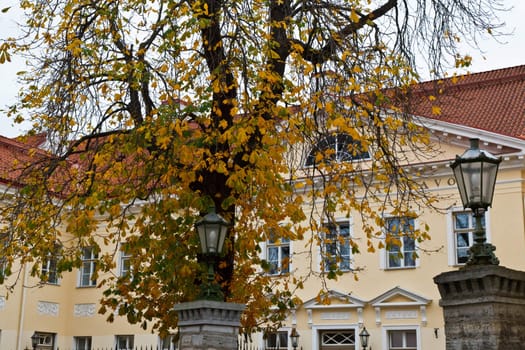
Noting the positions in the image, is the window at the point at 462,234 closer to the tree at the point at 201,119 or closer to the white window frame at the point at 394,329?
the white window frame at the point at 394,329

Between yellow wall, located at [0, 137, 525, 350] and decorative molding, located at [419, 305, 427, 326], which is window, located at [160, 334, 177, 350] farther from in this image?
decorative molding, located at [419, 305, 427, 326]

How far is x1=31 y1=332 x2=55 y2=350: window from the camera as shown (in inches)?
1134

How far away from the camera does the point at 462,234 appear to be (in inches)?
912

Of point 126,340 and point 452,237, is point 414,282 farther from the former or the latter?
point 126,340

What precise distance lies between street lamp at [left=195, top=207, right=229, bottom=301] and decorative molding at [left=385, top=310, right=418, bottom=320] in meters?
13.9

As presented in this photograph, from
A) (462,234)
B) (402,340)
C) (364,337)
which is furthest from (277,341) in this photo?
(462,234)

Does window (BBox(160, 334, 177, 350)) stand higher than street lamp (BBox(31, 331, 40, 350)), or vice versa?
street lamp (BBox(31, 331, 40, 350))

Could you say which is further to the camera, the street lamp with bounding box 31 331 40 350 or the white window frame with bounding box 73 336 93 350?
the white window frame with bounding box 73 336 93 350

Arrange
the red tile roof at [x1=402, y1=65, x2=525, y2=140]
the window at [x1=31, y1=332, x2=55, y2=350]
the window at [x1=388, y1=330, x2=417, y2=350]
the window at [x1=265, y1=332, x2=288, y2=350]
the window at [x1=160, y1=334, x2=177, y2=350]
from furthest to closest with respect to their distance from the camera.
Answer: the window at [x1=31, y1=332, x2=55, y2=350], the window at [x1=265, y1=332, x2=288, y2=350], the red tile roof at [x1=402, y1=65, x2=525, y2=140], the window at [x1=388, y1=330, x2=417, y2=350], the window at [x1=160, y1=334, x2=177, y2=350]

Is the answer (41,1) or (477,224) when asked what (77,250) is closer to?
(41,1)

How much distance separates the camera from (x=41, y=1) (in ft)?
41.9

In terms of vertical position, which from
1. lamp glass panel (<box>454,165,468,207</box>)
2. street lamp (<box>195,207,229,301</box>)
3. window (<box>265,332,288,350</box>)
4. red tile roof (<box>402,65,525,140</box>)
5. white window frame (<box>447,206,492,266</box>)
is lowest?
window (<box>265,332,288,350</box>)

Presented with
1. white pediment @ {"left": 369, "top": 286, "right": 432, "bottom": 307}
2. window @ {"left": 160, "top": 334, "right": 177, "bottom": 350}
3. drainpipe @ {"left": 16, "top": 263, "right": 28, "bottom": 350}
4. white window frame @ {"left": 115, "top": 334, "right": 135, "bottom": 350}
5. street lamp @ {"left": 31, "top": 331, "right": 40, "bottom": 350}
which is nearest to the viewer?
window @ {"left": 160, "top": 334, "right": 177, "bottom": 350}

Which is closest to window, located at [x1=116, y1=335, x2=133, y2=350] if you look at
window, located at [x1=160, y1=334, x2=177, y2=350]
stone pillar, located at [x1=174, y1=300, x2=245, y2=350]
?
window, located at [x1=160, y1=334, x2=177, y2=350]
